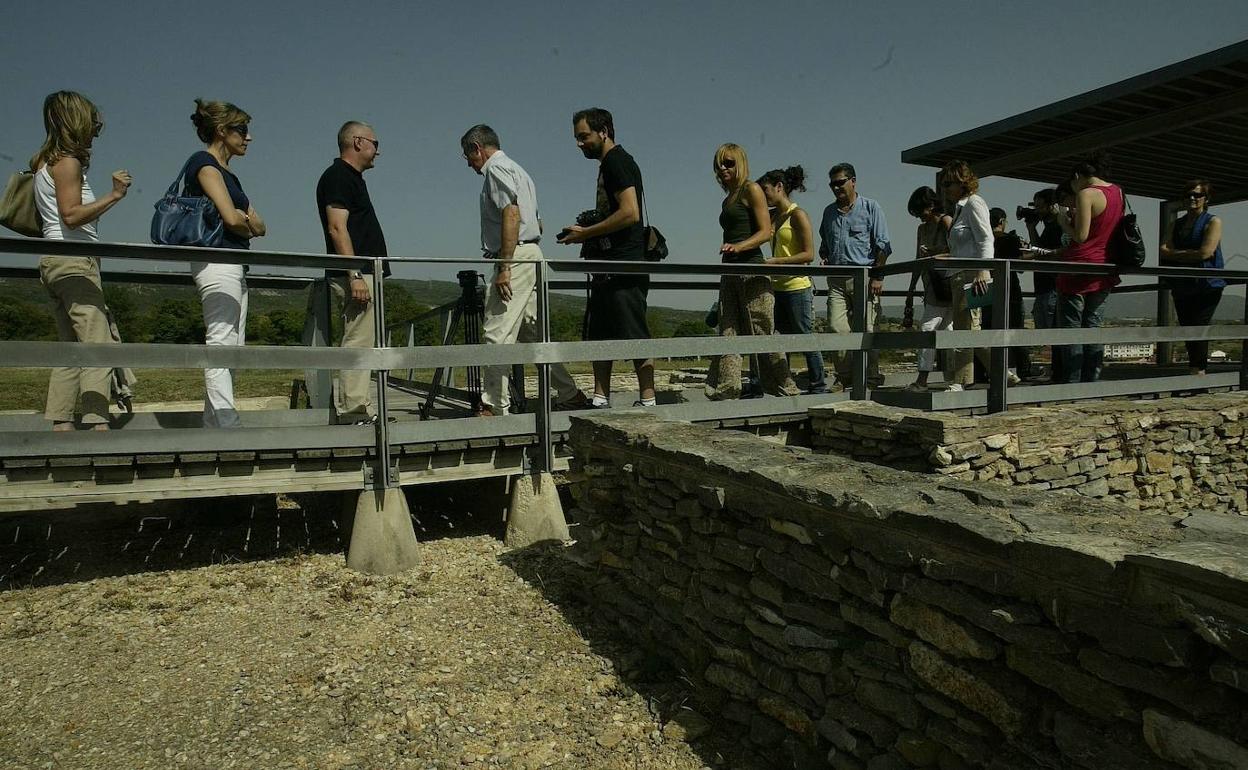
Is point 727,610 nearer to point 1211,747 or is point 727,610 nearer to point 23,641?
point 1211,747

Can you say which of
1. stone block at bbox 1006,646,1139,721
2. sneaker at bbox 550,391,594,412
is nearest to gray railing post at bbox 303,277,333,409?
sneaker at bbox 550,391,594,412

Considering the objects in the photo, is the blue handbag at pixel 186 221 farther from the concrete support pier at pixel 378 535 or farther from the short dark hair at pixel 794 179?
the short dark hair at pixel 794 179

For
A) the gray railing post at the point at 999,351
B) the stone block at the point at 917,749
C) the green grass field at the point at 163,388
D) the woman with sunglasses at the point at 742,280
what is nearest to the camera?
the stone block at the point at 917,749

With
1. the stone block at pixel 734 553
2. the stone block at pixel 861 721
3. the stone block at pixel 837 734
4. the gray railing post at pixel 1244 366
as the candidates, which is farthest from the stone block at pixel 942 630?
the gray railing post at pixel 1244 366

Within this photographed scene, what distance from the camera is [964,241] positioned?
621 centimetres

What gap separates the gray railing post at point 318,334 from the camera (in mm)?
5129

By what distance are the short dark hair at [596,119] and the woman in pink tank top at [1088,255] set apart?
3.63 meters

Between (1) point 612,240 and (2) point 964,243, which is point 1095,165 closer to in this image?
(2) point 964,243

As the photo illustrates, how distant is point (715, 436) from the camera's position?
4.07 metres

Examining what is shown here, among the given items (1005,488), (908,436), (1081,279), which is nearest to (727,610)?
(1005,488)

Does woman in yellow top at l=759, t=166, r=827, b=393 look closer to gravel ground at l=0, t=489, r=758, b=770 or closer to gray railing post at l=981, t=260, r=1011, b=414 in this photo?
gray railing post at l=981, t=260, r=1011, b=414

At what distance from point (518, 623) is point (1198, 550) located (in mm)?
3123

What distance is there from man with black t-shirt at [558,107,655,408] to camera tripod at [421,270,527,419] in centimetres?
61

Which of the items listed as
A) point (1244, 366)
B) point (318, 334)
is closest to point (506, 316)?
point (318, 334)
